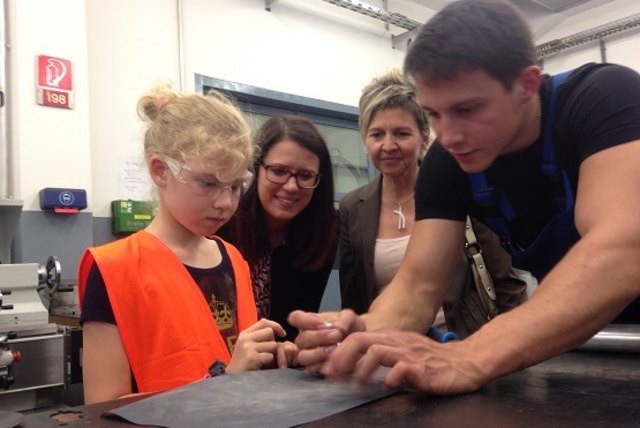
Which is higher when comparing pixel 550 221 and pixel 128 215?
pixel 128 215

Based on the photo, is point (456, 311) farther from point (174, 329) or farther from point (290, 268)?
point (174, 329)

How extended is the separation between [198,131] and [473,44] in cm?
58

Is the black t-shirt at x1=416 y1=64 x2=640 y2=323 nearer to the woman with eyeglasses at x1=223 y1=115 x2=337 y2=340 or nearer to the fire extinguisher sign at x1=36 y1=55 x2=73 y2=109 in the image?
the woman with eyeglasses at x1=223 y1=115 x2=337 y2=340

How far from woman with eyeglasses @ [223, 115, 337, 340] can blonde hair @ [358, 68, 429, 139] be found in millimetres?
190

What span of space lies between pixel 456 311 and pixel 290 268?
0.49 metres

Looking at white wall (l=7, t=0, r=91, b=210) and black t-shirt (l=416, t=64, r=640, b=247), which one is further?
white wall (l=7, t=0, r=91, b=210)

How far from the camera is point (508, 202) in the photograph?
3.74ft

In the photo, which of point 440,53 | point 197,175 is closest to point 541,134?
point 440,53

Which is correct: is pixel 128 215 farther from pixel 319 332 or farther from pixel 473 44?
pixel 473 44

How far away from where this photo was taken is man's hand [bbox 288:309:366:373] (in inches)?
34.0

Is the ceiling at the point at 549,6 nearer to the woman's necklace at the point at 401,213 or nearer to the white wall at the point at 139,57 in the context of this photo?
the white wall at the point at 139,57

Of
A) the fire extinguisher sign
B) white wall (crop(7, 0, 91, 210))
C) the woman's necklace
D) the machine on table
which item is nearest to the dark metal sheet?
the machine on table

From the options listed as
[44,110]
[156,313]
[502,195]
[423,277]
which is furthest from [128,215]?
[502,195]

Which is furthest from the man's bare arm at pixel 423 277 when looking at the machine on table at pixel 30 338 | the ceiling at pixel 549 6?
the ceiling at pixel 549 6
